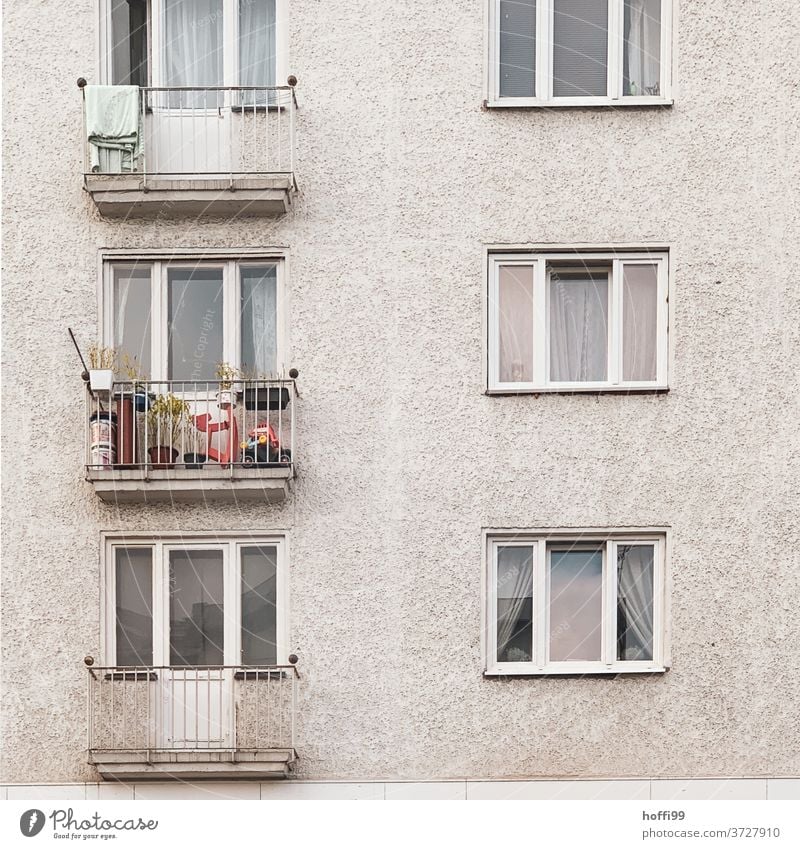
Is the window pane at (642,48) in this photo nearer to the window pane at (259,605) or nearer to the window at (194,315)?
the window at (194,315)

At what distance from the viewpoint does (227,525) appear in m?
12.0

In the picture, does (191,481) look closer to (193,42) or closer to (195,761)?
(195,761)

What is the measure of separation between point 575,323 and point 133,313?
4.09 metres

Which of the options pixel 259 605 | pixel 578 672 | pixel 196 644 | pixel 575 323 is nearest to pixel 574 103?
pixel 575 323

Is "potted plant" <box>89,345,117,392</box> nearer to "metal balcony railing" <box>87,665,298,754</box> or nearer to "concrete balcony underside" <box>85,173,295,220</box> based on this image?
"concrete balcony underside" <box>85,173,295,220</box>

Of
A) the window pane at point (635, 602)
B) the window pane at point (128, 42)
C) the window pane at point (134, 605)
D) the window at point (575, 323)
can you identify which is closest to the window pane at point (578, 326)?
the window at point (575, 323)

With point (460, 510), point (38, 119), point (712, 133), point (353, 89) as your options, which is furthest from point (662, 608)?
point (38, 119)

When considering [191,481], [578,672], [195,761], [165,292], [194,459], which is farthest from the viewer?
[165,292]

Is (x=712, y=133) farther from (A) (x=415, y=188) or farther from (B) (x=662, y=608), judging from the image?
(B) (x=662, y=608)

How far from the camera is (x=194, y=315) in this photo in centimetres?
1238

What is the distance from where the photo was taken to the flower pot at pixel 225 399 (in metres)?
11.9

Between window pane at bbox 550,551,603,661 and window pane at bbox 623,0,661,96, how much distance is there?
4371 millimetres

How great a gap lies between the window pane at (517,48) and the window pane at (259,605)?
15.9ft

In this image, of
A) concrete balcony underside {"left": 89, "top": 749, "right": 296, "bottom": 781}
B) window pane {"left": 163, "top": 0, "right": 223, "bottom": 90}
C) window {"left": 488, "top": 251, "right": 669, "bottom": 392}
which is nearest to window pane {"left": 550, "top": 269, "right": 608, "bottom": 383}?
window {"left": 488, "top": 251, "right": 669, "bottom": 392}
